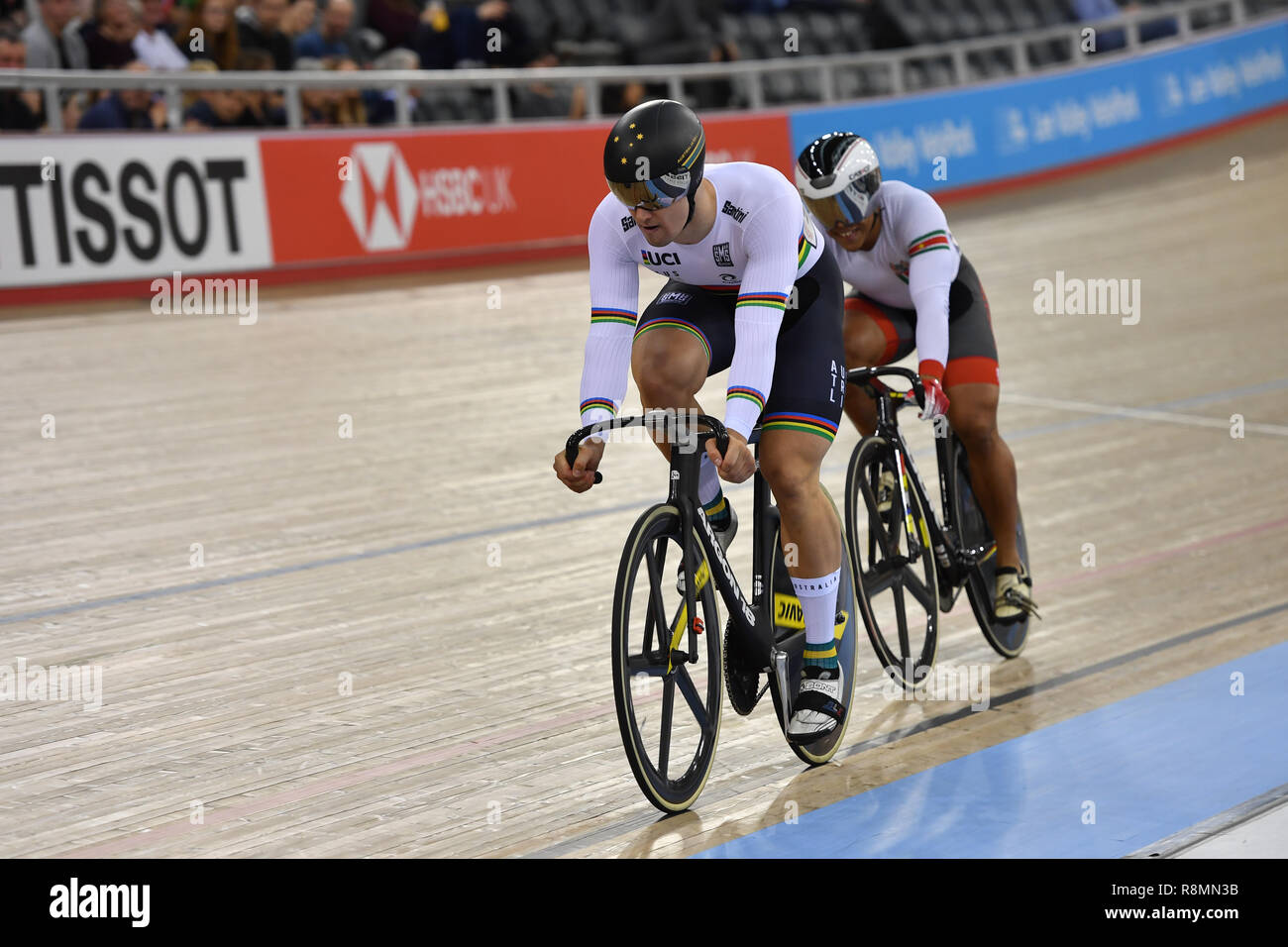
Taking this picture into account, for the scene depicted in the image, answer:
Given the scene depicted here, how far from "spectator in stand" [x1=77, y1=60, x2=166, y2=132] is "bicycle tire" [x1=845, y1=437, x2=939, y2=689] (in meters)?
6.39

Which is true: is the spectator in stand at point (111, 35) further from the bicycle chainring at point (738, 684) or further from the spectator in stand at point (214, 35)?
the bicycle chainring at point (738, 684)

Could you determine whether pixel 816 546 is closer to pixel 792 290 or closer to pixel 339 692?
pixel 792 290

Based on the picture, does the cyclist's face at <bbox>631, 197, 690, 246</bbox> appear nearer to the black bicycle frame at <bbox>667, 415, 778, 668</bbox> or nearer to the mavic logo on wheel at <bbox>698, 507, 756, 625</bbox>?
the black bicycle frame at <bbox>667, 415, 778, 668</bbox>

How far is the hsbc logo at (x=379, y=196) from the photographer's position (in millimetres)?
9773

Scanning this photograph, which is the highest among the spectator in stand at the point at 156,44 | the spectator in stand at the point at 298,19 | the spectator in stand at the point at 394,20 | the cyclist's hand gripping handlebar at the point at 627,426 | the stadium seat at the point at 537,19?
the stadium seat at the point at 537,19

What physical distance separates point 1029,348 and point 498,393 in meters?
3.11

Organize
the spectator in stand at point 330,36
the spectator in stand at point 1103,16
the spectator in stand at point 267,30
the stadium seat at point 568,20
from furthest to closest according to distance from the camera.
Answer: the spectator in stand at point 1103,16
the stadium seat at point 568,20
the spectator in stand at point 330,36
the spectator in stand at point 267,30

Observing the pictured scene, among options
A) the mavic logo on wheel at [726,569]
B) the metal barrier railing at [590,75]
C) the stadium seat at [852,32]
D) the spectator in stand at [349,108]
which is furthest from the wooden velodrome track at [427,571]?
the stadium seat at [852,32]

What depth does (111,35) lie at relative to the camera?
29.8 ft

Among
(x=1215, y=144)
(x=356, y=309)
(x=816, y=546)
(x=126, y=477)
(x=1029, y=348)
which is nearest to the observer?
(x=816, y=546)

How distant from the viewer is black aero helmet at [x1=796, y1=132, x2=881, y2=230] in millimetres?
3496

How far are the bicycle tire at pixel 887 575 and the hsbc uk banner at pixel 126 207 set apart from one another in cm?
614

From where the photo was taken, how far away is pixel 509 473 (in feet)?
19.1
